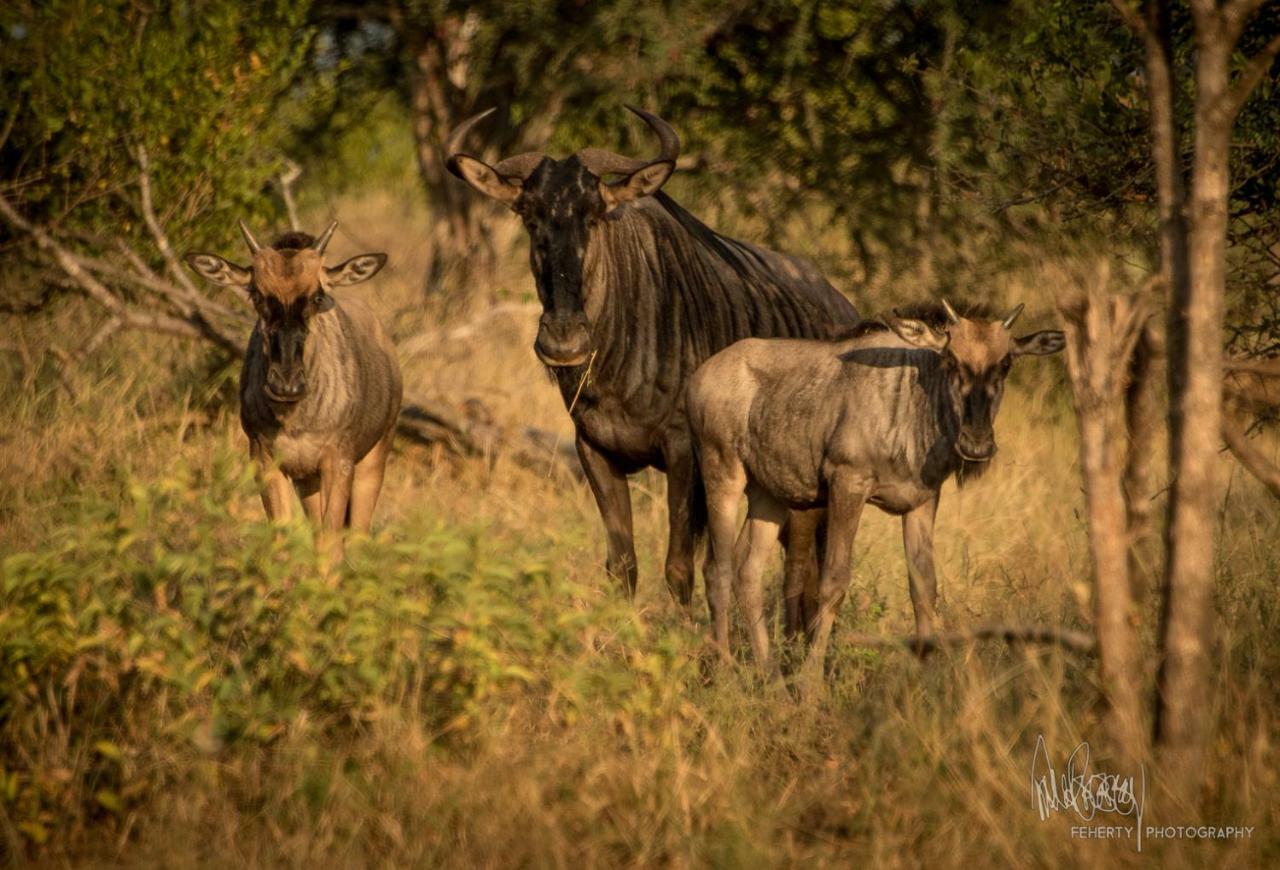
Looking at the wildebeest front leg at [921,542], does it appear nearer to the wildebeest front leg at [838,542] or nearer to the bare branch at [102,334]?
the wildebeest front leg at [838,542]

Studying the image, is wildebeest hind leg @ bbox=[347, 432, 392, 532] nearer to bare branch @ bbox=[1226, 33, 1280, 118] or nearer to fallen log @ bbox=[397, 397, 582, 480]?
fallen log @ bbox=[397, 397, 582, 480]

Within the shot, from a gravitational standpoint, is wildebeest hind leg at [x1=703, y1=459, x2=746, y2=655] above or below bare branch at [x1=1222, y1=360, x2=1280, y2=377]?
below

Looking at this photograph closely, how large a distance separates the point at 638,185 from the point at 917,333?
1.88 meters

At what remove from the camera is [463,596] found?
464 centimetres

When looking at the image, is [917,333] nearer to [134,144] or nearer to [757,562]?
[757,562]

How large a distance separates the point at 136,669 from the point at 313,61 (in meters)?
9.35

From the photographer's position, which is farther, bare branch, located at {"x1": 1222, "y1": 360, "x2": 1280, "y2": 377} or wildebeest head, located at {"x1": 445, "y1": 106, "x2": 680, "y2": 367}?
wildebeest head, located at {"x1": 445, "y1": 106, "x2": 680, "y2": 367}

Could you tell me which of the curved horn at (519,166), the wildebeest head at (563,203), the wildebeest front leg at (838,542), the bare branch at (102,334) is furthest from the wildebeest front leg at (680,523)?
the bare branch at (102,334)

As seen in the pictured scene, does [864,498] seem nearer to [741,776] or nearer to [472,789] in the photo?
[741,776]

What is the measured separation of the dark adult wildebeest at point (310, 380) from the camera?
24.1 feet

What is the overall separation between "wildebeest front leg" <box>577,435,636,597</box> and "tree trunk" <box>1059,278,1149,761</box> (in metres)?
3.26

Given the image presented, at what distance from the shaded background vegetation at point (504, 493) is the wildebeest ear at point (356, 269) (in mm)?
1336

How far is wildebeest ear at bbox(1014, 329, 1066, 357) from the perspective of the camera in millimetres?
5875

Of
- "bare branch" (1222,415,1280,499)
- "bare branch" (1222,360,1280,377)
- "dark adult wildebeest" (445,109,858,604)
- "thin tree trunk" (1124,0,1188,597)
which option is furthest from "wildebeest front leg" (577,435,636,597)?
"bare branch" (1222,360,1280,377)
